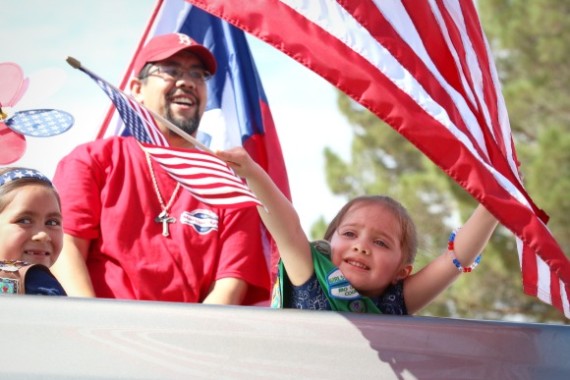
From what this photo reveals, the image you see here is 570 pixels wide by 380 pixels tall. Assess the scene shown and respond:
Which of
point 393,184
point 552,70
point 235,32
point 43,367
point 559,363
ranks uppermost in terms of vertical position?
point 552,70

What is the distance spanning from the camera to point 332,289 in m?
2.87

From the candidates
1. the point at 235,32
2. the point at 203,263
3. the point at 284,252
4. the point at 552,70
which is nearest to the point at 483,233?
the point at 284,252

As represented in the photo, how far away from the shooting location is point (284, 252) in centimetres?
280

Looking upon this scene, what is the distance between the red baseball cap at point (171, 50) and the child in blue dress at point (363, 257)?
49.2 inches

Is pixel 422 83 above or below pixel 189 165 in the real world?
above

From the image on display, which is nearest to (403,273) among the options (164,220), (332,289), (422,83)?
(332,289)

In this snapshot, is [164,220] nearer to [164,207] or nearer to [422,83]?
[164,207]

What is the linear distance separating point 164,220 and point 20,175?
0.85 m

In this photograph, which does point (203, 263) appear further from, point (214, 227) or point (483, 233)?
point (483, 233)

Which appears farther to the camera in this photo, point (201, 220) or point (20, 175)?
point (201, 220)

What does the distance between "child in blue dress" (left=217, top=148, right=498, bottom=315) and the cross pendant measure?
2.43 ft

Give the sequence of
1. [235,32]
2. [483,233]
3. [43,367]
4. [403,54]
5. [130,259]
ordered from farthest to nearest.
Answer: [235,32] < [130,259] < [483,233] < [403,54] < [43,367]

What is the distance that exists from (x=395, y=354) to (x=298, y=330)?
22 cm

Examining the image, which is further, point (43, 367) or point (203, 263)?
point (203, 263)
